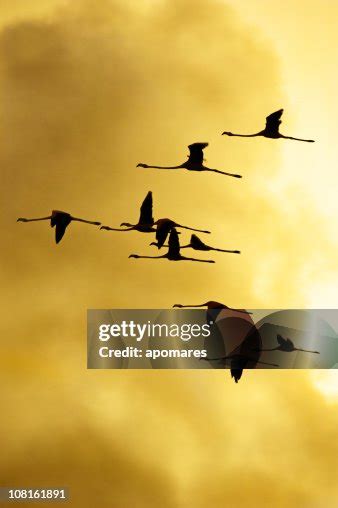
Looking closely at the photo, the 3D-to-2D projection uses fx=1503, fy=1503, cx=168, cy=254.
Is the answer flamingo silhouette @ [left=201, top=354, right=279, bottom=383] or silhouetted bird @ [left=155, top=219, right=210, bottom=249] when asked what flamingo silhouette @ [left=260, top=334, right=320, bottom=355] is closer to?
flamingo silhouette @ [left=201, top=354, right=279, bottom=383]

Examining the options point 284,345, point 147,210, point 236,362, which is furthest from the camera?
point 236,362

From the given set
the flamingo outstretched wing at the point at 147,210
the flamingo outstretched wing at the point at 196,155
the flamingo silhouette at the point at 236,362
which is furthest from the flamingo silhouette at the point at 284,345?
the flamingo outstretched wing at the point at 196,155

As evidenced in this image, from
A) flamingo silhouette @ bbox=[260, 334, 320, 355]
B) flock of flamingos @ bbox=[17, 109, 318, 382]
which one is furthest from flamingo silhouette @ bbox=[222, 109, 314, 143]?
flamingo silhouette @ bbox=[260, 334, 320, 355]

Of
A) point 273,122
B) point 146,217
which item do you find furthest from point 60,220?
point 273,122

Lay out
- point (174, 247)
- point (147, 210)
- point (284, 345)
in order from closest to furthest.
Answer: point (147, 210) < point (174, 247) < point (284, 345)

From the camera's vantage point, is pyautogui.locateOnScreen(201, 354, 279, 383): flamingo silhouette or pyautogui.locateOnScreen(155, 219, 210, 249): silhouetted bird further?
pyautogui.locateOnScreen(201, 354, 279, 383): flamingo silhouette

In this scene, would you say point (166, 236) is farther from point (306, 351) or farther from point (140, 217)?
point (306, 351)

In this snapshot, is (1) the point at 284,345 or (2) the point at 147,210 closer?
(2) the point at 147,210

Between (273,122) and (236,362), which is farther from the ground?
(273,122)

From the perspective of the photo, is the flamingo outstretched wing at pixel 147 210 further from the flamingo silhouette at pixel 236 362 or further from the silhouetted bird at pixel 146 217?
the flamingo silhouette at pixel 236 362

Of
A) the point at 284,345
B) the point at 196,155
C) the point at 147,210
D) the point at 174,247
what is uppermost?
the point at 196,155

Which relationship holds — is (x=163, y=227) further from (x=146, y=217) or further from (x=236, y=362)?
(x=236, y=362)

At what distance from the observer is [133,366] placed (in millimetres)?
48094

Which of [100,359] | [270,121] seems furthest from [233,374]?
[270,121]
